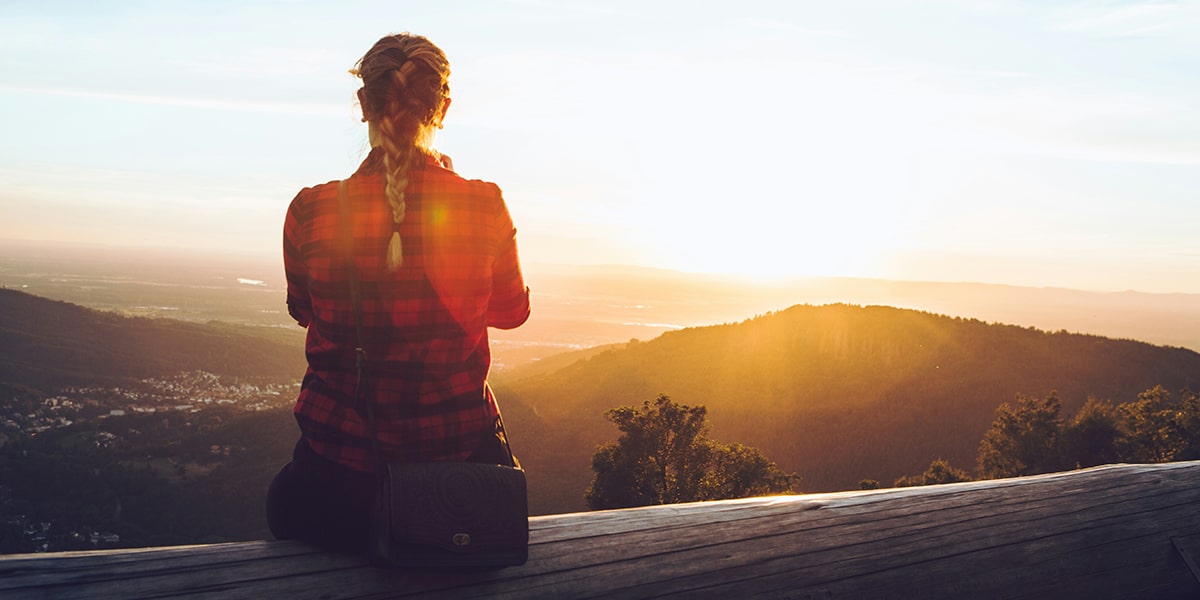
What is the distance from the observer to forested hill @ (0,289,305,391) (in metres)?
68.8

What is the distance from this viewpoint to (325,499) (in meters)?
2.37

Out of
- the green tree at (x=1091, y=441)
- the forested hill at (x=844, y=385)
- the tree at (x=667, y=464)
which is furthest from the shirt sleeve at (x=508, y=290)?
the forested hill at (x=844, y=385)

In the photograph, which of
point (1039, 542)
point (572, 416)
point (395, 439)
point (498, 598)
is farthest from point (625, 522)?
point (572, 416)

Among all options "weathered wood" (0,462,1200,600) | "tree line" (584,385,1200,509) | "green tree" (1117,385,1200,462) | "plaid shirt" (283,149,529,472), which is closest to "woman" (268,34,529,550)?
"plaid shirt" (283,149,529,472)

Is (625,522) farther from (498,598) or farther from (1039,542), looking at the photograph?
(1039,542)

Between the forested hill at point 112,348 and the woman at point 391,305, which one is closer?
the woman at point 391,305

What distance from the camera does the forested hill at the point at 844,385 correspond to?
121 feet

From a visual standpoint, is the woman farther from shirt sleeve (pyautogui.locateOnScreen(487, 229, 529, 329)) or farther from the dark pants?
shirt sleeve (pyautogui.locateOnScreen(487, 229, 529, 329))

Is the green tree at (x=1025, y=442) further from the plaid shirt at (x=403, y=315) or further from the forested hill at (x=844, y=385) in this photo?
the plaid shirt at (x=403, y=315)

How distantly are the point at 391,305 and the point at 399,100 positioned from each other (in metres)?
0.65

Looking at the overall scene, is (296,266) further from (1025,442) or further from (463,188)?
(1025,442)

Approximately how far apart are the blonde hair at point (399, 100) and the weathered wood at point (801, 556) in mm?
958

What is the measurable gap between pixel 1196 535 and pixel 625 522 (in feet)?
8.11

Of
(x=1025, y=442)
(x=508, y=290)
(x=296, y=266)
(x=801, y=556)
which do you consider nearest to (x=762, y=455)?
(x=1025, y=442)
